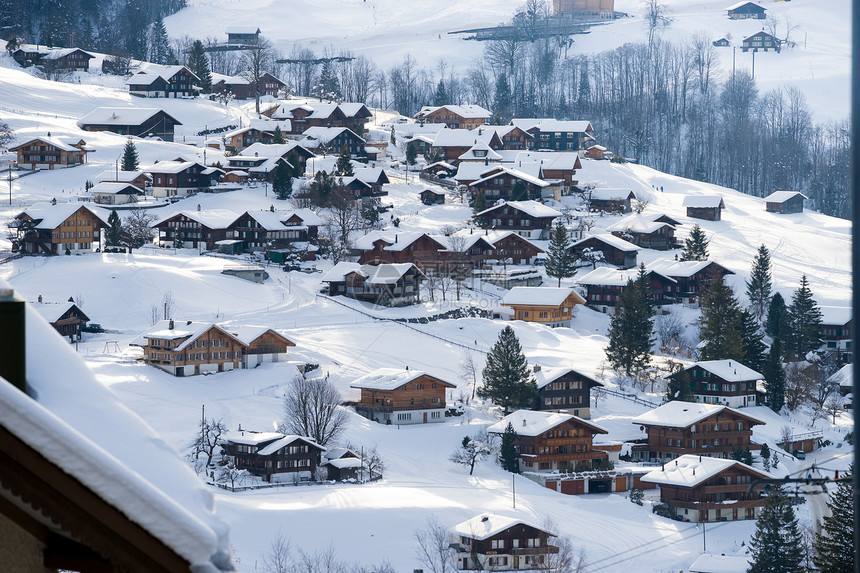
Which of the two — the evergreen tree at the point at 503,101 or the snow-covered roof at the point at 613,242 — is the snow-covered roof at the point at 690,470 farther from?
the evergreen tree at the point at 503,101

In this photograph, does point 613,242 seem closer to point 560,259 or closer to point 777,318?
point 560,259

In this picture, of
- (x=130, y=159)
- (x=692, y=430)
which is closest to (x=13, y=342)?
(x=692, y=430)

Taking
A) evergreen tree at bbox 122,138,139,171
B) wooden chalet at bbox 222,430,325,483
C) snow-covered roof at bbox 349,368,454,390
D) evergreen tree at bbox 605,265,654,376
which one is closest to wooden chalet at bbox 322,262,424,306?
evergreen tree at bbox 605,265,654,376

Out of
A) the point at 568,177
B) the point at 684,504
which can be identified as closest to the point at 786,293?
the point at 568,177

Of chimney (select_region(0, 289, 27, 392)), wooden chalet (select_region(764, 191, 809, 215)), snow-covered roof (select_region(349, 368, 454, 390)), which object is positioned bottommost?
snow-covered roof (select_region(349, 368, 454, 390))

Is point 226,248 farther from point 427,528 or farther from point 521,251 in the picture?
point 427,528

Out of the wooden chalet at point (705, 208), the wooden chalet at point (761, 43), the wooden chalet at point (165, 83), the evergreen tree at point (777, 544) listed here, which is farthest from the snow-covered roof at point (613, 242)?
the wooden chalet at point (761, 43)

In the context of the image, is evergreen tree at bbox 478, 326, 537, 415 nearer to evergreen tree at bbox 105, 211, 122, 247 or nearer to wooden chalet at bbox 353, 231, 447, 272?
wooden chalet at bbox 353, 231, 447, 272
